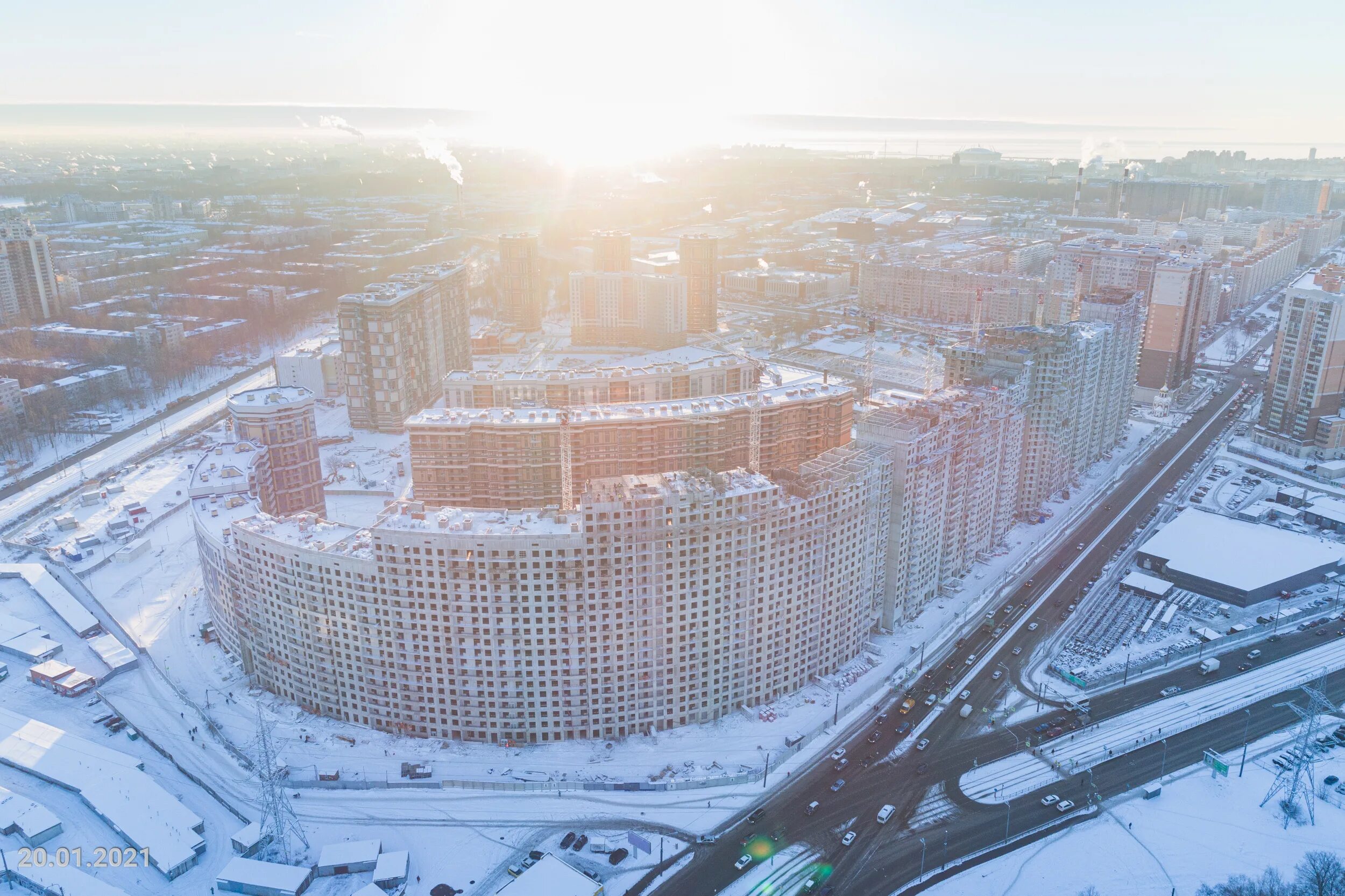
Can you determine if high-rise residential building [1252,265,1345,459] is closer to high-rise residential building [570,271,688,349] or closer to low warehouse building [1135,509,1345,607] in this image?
low warehouse building [1135,509,1345,607]

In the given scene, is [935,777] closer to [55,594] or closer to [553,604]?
[553,604]

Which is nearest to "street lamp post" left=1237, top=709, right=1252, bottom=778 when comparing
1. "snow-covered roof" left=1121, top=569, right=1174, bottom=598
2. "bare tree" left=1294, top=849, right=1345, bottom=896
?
"bare tree" left=1294, top=849, right=1345, bottom=896

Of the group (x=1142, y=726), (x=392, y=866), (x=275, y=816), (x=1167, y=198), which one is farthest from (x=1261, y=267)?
(x=275, y=816)

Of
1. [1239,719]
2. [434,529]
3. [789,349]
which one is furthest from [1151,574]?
[789,349]

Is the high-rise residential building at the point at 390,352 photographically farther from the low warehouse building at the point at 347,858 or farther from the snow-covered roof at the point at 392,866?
the snow-covered roof at the point at 392,866

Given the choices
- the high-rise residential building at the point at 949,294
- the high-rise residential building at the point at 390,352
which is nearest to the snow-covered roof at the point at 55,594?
the high-rise residential building at the point at 390,352
